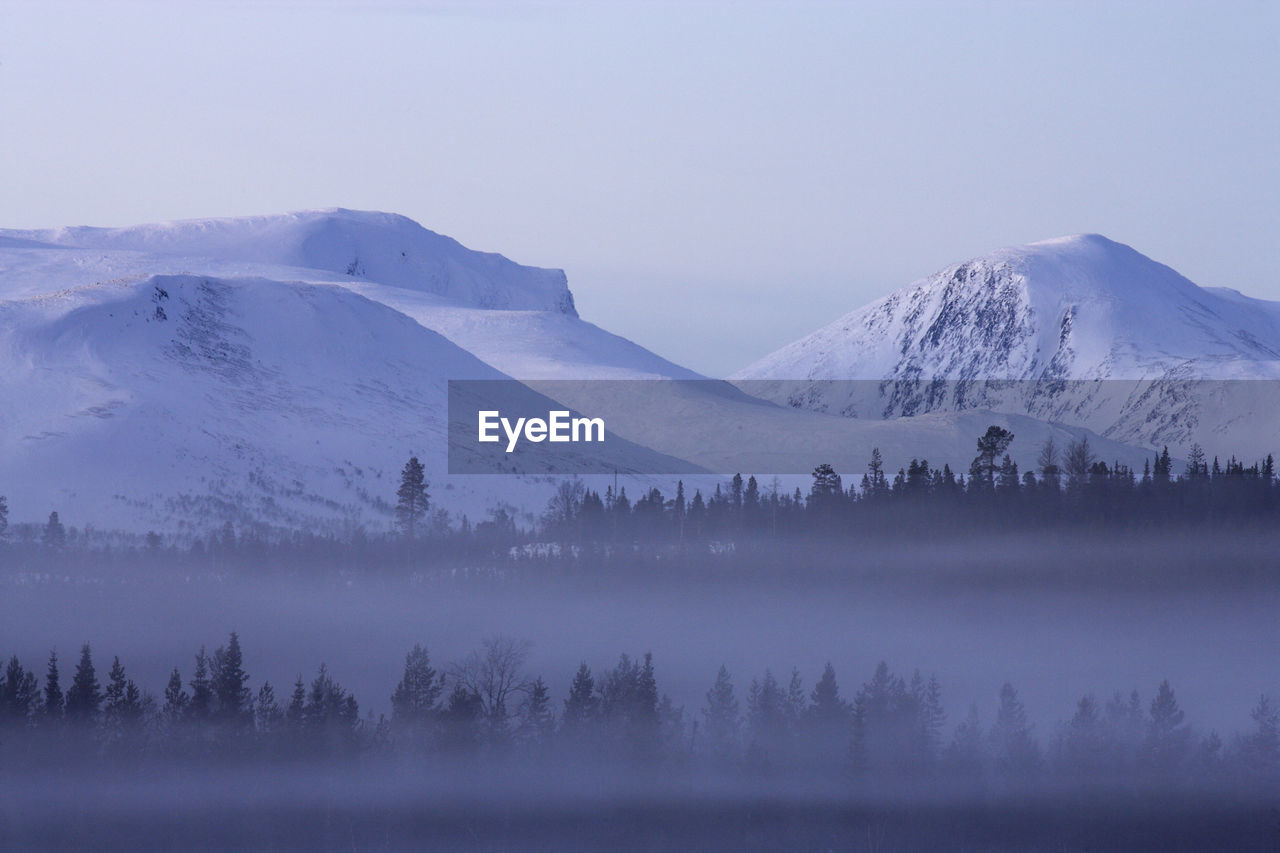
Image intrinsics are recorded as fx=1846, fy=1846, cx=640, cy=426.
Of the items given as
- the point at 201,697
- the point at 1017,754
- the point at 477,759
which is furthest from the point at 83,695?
the point at 1017,754

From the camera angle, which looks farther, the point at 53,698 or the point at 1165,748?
the point at 1165,748

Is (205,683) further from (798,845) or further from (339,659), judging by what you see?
(798,845)

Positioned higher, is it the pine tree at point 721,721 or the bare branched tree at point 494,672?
the bare branched tree at point 494,672

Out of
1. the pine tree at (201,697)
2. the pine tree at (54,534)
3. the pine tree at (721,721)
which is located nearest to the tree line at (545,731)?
the pine tree at (201,697)

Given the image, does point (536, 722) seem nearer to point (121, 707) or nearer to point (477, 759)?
point (477, 759)

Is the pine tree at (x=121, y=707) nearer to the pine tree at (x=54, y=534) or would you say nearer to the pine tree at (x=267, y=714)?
the pine tree at (x=267, y=714)

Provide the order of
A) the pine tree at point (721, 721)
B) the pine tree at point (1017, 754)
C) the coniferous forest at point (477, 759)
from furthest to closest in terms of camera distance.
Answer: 1. the pine tree at point (1017, 754)
2. the pine tree at point (721, 721)
3. the coniferous forest at point (477, 759)
